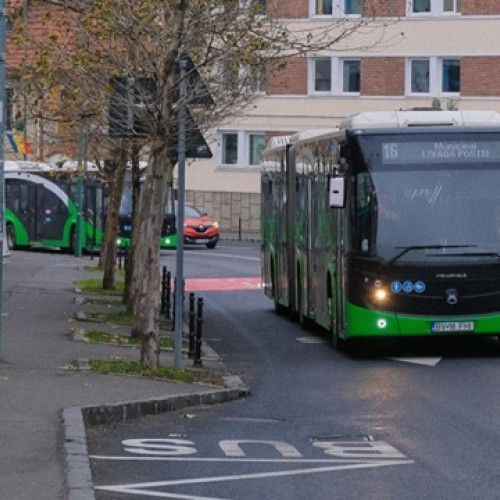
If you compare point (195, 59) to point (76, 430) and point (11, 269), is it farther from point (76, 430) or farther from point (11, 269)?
point (11, 269)

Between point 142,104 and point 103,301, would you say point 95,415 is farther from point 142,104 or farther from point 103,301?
point 103,301

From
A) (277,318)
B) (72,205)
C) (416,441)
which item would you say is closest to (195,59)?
(416,441)

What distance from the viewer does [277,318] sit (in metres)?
30.0

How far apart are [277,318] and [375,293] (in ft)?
28.6

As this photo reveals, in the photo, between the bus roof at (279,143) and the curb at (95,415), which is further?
the bus roof at (279,143)

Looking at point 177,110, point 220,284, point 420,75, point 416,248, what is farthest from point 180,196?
point 420,75

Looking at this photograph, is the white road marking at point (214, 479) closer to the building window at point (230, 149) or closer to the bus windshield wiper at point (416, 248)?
the bus windshield wiper at point (416, 248)

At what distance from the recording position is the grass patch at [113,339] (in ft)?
72.9

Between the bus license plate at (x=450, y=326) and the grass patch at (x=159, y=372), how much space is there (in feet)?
12.1

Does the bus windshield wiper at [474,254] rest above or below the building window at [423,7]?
below

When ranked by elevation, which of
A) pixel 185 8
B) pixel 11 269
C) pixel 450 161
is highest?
pixel 185 8

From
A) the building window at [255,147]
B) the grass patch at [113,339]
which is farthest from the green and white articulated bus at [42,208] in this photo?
the grass patch at [113,339]

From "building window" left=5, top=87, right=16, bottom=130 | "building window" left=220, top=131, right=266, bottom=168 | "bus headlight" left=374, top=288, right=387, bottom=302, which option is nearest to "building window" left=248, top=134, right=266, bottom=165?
"building window" left=220, top=131, right=266, bottom=168

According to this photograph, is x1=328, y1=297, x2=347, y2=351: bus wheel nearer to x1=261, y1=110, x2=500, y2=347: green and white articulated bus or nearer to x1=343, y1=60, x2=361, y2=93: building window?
x1=261, y1=110, x2=500, y2=347: green and white articulated bus
